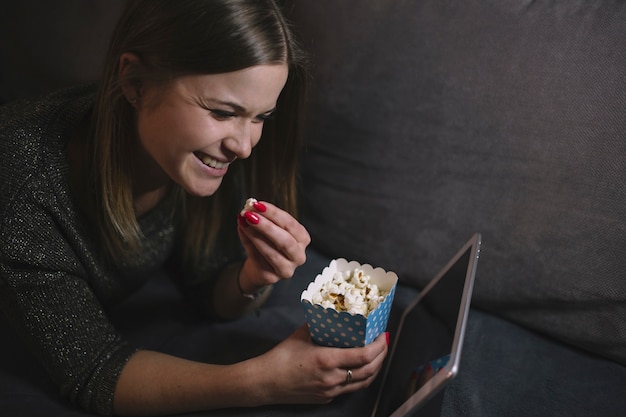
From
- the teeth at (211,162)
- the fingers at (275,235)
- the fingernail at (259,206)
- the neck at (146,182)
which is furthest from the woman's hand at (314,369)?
the neck at (146,182)

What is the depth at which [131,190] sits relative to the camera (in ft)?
3.69

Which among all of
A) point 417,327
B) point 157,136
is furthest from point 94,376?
point 417,327

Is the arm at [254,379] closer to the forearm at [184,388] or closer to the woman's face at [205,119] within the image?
the forearm at [184,388]

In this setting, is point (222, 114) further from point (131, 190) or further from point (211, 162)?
point (131, 190)

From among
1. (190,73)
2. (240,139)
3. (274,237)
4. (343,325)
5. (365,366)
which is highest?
(190,73)

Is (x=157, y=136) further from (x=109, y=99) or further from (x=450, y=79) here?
(x=450, y=79)

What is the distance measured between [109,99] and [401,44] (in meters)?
0.64

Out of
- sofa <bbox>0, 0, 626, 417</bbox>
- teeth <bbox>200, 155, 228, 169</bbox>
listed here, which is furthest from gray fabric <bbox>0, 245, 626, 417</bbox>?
teeth <bbox>200, 155, 228, 169</bbox>

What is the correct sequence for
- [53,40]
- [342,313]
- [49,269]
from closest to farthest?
[342,313] → [49,269] → [53,40]

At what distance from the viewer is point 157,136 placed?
100 cm

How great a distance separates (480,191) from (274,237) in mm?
507

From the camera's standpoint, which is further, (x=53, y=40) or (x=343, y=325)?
(x=53, y=40)

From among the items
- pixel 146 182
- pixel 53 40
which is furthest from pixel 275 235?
pixel 53 40

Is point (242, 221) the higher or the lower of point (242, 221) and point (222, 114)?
the lower
